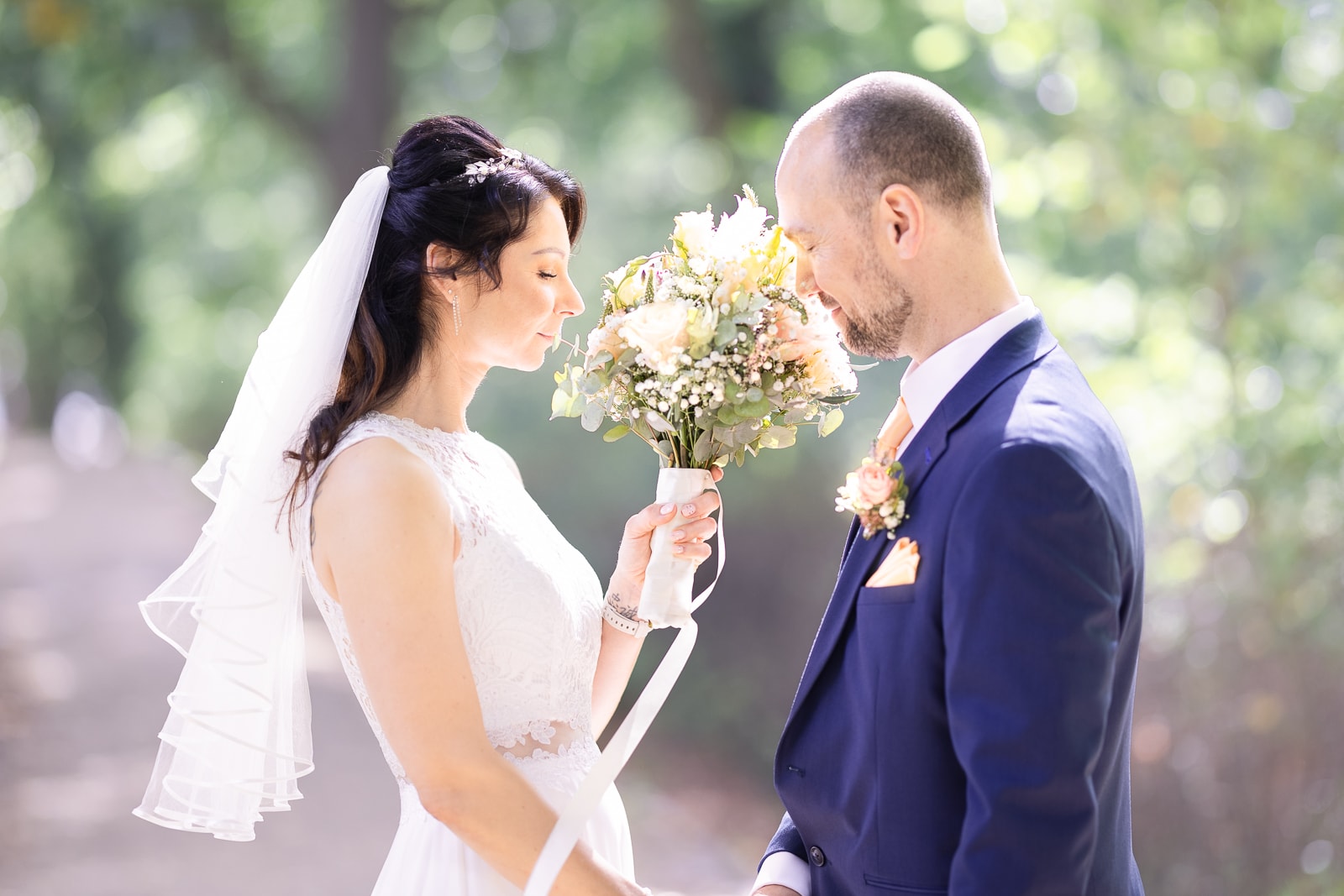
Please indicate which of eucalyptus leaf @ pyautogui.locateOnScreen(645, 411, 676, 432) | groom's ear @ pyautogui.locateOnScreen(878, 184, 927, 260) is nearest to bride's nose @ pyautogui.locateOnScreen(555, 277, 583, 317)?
eucalyptus leaf @ pyautogui.locateOnScreen(645, 411, 676, 432)

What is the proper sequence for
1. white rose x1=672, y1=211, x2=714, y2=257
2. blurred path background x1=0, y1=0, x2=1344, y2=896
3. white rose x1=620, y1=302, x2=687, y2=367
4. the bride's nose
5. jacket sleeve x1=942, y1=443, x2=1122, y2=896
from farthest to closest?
blurred path background x1=0, y1=0, x2=1344, y2=896, the bride's nose, white rose x1=672, y1=211, x2=714, y2=257, white rose x1=620, y1=302, x2=687, y2=367, jacket sleeve x1=942, y1=443, x2=1122, y2=896

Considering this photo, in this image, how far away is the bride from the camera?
2801 millimetres

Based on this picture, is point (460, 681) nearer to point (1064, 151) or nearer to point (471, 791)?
point (471, 791)

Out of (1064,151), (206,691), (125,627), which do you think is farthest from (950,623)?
(125,627)

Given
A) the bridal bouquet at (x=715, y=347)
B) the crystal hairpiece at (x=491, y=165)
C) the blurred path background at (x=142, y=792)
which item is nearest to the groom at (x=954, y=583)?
the bridal bouquet at (x=715, y=347)

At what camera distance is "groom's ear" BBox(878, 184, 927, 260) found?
96.0 inches

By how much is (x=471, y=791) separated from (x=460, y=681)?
243mm

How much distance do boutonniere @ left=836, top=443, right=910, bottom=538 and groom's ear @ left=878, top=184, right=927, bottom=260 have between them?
452 millimetres

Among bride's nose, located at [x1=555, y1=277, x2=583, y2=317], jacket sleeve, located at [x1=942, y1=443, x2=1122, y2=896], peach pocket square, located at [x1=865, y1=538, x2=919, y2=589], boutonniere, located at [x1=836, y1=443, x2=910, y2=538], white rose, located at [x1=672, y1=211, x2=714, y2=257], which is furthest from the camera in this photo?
bride's nose, located at [x1=555, y1=277, x2=583, y2=317]

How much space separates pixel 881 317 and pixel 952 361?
0.19m

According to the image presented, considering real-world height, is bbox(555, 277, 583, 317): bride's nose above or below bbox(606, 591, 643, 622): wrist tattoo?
above

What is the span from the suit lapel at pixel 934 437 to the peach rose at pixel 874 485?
0.16ft

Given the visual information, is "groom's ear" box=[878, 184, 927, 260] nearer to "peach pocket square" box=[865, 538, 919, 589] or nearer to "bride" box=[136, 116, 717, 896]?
"peach pocket square" box=[865, 538, 919, 589]

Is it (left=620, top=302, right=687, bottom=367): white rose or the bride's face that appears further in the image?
the bride's face
